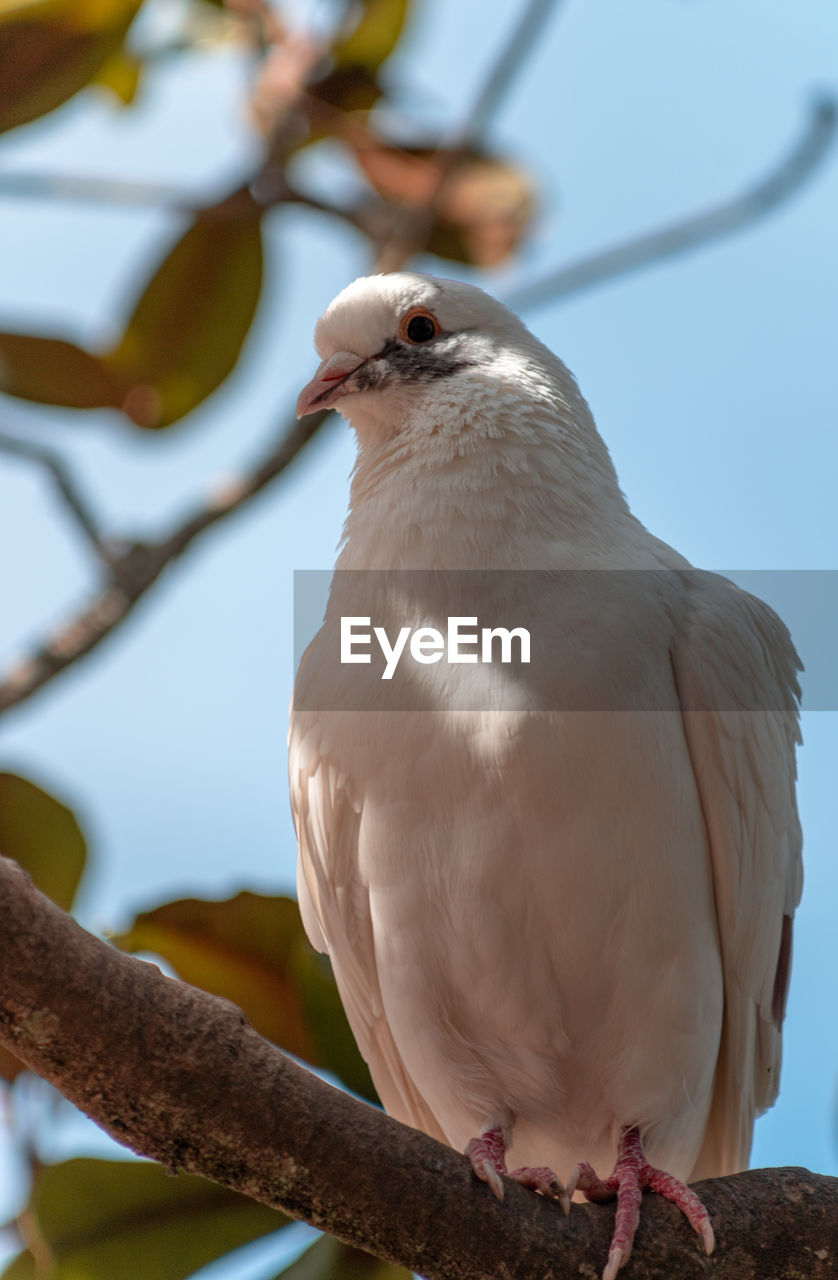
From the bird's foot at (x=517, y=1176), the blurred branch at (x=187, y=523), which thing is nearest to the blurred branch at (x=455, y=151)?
the blurred branch at (x=187, y=523)

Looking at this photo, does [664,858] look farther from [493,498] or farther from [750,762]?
[493,498]

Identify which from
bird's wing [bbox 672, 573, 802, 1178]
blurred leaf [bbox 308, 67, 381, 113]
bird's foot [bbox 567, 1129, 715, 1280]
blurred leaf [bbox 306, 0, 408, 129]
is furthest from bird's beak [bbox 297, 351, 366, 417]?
bird's foot [bbox 567, 1129, 715, 1280]

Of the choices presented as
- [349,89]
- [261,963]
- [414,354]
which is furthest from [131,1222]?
[349,89]

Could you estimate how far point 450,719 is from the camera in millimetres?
3084

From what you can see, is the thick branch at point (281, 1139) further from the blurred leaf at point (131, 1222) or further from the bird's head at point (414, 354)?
the bird's head at point (414, 354)

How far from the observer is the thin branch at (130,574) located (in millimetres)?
3689

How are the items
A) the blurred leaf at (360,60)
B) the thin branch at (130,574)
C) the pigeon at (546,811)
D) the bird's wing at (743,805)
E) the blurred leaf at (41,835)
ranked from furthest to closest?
the blurred leaf at (360,60)
the thin branch at (130,574)
the blurred leaf at (41,835)
the bird's wing at (743,805)
the pigeon at (546,811)

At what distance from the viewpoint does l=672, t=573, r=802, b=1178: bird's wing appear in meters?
3.29

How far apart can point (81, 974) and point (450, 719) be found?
1189 millimetres

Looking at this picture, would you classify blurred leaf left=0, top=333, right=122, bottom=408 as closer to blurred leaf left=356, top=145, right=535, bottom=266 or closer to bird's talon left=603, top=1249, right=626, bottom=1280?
blurred leaf left=356, top=145, right=535, bottom=266

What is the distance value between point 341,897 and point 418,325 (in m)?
1.66

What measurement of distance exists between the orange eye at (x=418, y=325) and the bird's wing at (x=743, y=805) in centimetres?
110

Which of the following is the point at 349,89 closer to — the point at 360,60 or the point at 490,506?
the point at 360,60

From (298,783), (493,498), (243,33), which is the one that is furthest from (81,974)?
(243,33)
